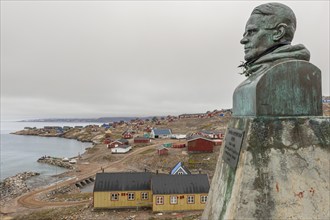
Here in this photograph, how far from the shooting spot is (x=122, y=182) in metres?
28.2

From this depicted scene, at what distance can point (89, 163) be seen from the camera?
61000 mm

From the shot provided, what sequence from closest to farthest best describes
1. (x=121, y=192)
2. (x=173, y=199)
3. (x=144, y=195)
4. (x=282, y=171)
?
(x=282, y=171) → (x=173, y=199) → (x=121, y=192) → (x=144, y=195)

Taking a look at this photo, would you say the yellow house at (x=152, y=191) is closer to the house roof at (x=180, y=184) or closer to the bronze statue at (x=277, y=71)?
the house roof at (x=180, y=184)

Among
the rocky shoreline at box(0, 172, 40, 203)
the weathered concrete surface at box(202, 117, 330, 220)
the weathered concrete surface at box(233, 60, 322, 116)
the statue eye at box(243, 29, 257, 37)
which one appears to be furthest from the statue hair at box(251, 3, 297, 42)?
the rocky shoreline at box(0, 172, 40, 203)

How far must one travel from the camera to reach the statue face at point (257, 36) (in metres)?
5.23

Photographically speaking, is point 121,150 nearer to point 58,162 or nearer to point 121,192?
point 58,162

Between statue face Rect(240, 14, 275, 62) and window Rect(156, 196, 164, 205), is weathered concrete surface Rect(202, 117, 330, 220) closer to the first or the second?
statue face Rect(240, 14, 275, 62)

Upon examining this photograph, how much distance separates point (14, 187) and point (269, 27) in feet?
162

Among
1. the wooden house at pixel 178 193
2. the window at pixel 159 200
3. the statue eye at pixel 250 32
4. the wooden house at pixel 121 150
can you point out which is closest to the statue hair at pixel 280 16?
the statue eye at pixel 250 32

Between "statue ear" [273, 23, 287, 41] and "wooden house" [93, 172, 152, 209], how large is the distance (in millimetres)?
24917

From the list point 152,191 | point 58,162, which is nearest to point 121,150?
point 58,162

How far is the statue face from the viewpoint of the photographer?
206 inches

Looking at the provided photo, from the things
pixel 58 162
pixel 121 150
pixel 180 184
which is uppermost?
pixel 180 184

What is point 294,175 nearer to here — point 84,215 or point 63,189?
point 84,215
